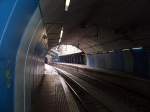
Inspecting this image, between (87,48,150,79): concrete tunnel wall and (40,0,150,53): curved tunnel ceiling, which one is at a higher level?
(40,0,150,53): curved tunnel ceiling

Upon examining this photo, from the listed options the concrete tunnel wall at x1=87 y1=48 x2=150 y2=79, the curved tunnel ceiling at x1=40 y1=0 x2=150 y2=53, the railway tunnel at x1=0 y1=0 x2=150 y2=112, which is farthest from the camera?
the concrete tunnel wall at x1=87 y1=48 x2=150 y2=79

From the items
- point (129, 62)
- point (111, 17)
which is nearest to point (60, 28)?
point (111, 17)

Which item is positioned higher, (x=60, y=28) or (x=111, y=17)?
(x=111, y=17)

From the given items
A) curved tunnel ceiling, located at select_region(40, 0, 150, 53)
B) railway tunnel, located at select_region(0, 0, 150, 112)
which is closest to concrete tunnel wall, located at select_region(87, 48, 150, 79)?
railway tunnel, located at select_region(0, 0, 150, 112)

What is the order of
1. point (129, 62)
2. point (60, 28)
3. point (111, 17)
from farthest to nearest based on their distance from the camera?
1. point (129, 62)
2. point (60, 28)
3. point (111, 17)

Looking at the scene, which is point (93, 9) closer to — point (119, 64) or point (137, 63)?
point (137, 63)

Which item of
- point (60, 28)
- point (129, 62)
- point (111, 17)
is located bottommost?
point (129, 62)

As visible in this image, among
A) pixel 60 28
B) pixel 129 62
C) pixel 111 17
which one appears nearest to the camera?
pixel 111 17

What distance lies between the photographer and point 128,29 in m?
14.1

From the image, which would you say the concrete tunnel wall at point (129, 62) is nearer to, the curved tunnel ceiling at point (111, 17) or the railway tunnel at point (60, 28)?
the railway tunnel at point (60, 28)

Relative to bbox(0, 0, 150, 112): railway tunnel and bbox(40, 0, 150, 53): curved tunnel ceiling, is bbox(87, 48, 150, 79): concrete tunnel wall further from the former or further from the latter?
bbox(40, 0, 150, 53): curved tunnel ceiling

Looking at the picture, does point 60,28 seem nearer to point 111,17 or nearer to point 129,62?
point 111,17

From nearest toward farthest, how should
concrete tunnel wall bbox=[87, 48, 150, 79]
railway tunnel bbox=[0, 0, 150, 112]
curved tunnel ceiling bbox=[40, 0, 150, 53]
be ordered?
1. railway tunnel bbox=[0, 0, 150, 112]
2. curved tunnel ceiling bbox=[40, 0, 150, 53]
3. concrete tunnel wall bbox=[87, 48, 150, 79]

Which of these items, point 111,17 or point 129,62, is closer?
point 111,17
